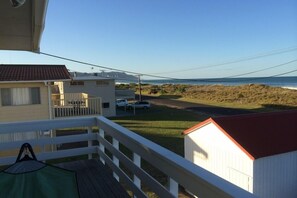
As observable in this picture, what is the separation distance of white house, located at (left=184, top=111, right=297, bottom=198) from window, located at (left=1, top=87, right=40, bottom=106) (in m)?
7.14

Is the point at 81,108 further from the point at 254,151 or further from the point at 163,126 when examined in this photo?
the point at 254,151

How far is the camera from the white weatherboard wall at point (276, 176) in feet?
22.3

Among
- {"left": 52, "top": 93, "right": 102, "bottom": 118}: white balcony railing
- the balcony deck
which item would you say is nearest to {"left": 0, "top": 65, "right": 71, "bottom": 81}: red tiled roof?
{"left": 52, "top": 93, "right": 102, "bottom": 118}: white balcony railing

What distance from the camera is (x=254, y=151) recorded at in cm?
687

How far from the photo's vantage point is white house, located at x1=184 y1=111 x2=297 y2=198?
685cm

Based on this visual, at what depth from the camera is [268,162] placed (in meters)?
6.87

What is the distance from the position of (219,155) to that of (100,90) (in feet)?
62.8

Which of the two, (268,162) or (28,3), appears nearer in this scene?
(28,3)

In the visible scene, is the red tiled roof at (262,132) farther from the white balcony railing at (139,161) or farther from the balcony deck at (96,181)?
the white balcony railing at (139,161)

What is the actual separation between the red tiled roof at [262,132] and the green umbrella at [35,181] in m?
5.85

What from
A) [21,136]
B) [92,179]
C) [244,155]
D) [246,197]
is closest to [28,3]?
[92,179]

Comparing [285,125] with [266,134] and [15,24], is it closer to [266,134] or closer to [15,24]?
[266,134]

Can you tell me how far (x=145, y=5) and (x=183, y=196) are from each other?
13911 millimetres

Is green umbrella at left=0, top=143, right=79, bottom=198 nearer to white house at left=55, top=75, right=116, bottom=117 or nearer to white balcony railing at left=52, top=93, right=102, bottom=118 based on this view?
white balcony railing at left=52, top=93, right=102, bottom=118
